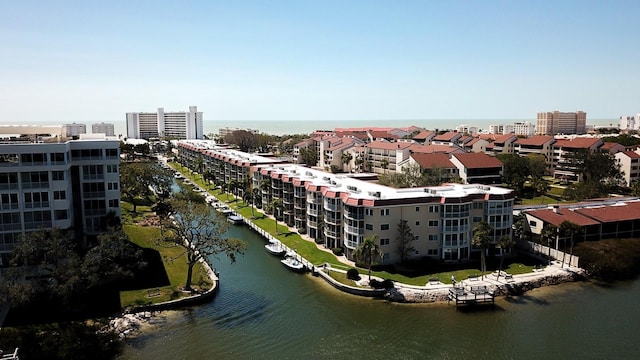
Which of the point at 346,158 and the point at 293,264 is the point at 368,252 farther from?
→ the point at 346,158

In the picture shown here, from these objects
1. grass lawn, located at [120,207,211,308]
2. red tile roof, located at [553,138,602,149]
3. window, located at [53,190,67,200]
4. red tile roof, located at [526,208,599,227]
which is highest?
red tile roof, located at [553,138,602,149]

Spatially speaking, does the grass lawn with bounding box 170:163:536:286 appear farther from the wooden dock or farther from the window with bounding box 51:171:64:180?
the window with bounding box 51:171:64:180

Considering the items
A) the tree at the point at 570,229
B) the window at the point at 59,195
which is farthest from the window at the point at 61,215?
the tree at the point at 570,229

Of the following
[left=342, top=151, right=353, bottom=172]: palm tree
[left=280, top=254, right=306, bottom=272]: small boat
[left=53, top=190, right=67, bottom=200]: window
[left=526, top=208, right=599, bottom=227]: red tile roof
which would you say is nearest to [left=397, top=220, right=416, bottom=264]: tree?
[left=280, top=254, right=306, bottom=272]: small boat

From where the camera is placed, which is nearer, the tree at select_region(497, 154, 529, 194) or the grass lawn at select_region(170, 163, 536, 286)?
the grass lawn at select_region(170, 163, 536, 286)

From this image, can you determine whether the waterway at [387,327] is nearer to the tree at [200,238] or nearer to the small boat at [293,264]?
the small boat at [293,264]
